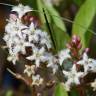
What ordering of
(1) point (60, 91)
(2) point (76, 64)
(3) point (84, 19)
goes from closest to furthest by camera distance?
(2) point (76, 64) → (1) point (60, 91) → (3) point (84, 19)

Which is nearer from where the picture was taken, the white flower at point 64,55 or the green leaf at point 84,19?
the white flower at point 64,55

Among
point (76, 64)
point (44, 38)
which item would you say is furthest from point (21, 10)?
point (76, 64)

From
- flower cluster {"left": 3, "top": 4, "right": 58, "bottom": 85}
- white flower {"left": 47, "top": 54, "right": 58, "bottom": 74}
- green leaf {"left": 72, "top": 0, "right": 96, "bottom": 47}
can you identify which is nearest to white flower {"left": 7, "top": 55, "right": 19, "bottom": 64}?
flower cluster {"left": 3, "top": 4, "right": 58, "bottom": 85}

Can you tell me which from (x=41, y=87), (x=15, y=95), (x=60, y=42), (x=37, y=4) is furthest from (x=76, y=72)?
(x=15, y=95)

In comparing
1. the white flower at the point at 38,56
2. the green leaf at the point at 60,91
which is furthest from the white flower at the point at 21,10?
the green leaf at the point at 60,91

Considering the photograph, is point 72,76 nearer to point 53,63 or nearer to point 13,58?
point 53,63

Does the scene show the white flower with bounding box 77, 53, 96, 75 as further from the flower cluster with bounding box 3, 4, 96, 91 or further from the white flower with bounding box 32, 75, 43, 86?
the white flower with bounding box 32, 75, 43, 86

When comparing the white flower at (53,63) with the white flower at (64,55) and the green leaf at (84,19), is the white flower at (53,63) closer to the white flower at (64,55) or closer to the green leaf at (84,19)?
the white flower at (64,55)
